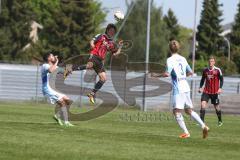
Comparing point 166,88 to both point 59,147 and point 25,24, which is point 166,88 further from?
point 25,24

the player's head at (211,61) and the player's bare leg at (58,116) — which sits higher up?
the player's head at (211,61)

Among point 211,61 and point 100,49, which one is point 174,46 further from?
point 211,61

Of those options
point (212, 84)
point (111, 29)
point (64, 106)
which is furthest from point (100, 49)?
point (212, 84)

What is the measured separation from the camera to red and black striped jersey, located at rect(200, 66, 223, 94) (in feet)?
78.6

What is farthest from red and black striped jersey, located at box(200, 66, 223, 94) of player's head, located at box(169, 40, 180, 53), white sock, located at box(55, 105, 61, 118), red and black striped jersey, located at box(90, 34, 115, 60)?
player's head, located at box(169, 40, 180, 53)

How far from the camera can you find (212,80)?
78.5ft

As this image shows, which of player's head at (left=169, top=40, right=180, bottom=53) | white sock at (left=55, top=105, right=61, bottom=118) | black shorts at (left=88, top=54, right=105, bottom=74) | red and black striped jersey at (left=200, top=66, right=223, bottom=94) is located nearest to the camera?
player's head at (left=169, top=40, right=180, bottom=53)

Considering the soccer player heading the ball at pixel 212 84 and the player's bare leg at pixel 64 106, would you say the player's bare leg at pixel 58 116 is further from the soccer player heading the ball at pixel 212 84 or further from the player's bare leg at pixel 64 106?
the soccer player heading the ball at pixel 212 84

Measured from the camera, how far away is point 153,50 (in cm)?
9825

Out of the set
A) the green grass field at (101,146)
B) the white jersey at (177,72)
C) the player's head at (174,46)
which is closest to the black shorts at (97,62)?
the green grass field at (101,146)

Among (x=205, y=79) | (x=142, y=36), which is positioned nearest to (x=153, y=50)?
(x=142, y=36)

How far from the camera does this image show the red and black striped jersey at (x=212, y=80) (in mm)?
23953

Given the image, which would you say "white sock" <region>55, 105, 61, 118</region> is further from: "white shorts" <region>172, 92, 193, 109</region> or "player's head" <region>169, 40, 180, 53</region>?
"player's head" <region>169, 40, 180, 53</region>
